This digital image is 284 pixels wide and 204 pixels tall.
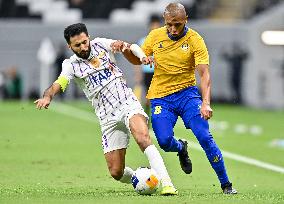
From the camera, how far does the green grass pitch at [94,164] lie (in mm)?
11484

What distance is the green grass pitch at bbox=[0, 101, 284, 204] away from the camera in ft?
37.7

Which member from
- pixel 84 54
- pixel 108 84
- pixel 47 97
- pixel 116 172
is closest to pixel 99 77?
pixel 108 84

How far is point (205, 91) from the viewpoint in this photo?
11867 mm

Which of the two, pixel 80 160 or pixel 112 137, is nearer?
pixel 112 137

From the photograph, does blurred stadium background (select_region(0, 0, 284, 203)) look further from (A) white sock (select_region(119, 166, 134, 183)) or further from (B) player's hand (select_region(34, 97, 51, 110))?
(B) player's hand (select_region(34, 97, 51, 110))

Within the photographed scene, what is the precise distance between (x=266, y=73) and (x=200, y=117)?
3071cm

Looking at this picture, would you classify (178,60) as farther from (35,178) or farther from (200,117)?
(35,178)

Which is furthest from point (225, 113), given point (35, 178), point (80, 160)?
point (35, 178)

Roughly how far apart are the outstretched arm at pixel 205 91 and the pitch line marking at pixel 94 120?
14.1 feet

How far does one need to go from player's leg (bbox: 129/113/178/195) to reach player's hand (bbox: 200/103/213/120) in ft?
2.09

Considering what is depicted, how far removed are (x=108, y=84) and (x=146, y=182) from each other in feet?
4.32

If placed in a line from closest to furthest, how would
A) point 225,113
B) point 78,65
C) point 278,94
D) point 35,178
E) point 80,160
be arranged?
point 78,65 < point 35,178 < point 80,160 < point 225,113 < point 278,94

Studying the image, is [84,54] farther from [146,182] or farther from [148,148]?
[146,182]

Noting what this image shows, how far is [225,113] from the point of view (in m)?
35.4
